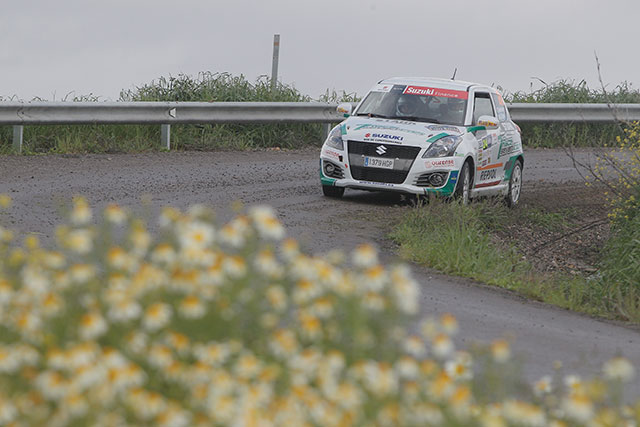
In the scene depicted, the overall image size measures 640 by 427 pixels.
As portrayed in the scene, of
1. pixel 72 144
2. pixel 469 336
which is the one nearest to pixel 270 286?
pixel 469 336

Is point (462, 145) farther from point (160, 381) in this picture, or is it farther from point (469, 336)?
point (160, 381)

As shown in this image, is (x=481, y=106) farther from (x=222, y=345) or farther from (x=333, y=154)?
(x=222, y=345)

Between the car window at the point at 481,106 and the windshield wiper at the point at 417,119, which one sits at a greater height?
the car window at the point at 481,106

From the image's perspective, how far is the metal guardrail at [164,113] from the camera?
1745 cm

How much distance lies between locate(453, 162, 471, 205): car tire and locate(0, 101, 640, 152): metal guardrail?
1.90 metres

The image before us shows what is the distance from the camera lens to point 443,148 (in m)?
14.5

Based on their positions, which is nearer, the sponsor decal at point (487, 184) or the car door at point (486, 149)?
the car door at point (486, 149)

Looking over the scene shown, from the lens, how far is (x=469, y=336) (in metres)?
8.00

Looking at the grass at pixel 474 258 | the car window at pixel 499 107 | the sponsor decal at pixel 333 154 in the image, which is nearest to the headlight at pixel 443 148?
the grass at pixel 474 258

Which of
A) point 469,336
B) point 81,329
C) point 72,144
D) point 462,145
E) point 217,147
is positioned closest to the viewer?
point 81,329

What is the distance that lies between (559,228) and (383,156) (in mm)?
2940

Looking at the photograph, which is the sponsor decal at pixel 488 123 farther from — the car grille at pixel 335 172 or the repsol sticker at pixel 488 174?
the car grille at pixel 335 172

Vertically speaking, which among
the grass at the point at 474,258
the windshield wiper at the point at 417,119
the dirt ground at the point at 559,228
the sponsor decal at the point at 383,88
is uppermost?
the sponsor decal at the point at 383,88

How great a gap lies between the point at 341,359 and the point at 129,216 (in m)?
1.59
